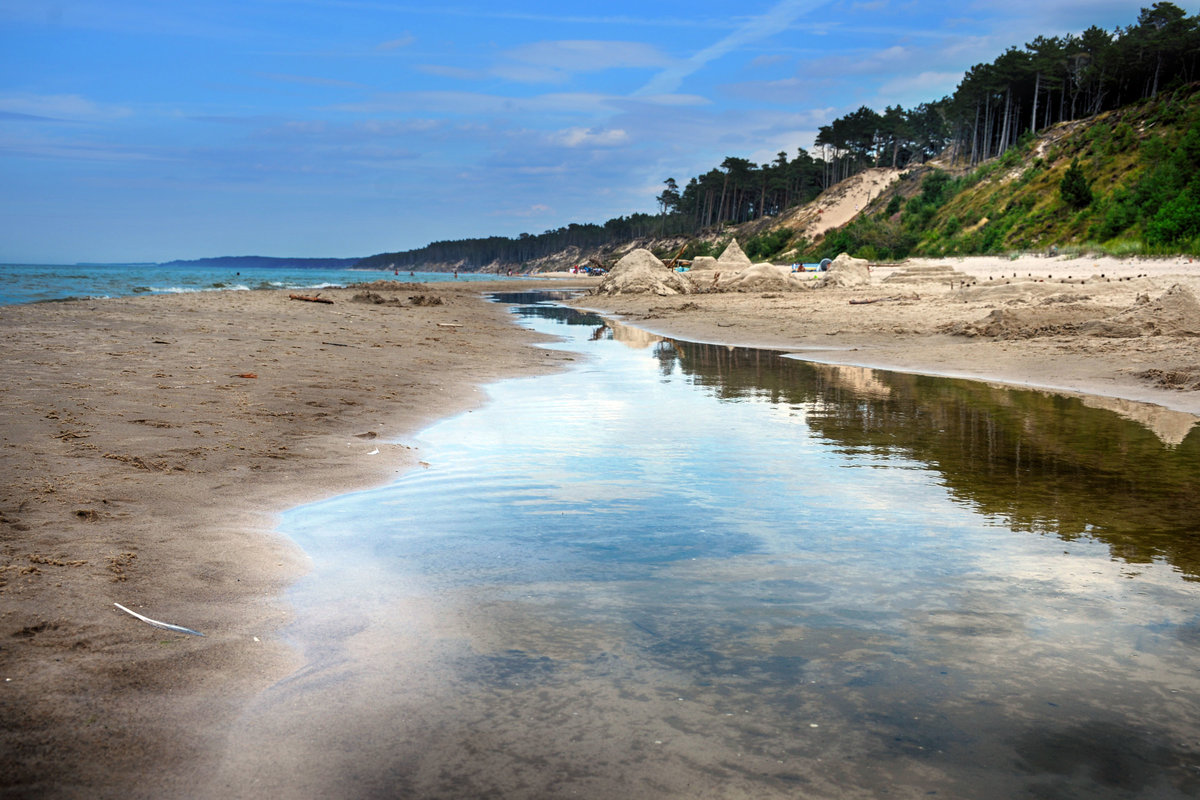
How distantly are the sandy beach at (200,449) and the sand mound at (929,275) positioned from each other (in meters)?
9.05

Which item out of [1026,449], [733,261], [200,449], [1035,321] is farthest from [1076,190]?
[200,449]

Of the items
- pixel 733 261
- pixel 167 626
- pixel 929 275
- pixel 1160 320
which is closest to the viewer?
pixel 167 626

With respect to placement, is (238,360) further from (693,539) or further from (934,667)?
(934,667)

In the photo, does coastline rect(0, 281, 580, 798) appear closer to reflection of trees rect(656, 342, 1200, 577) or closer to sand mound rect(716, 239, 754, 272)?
reflection of trees rect(656, 342, 1200, 577)

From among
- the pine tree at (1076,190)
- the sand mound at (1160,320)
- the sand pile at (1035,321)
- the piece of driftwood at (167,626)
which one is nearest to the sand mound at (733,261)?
the pine tree at (1076,190)

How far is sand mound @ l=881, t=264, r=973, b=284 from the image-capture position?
106 feet

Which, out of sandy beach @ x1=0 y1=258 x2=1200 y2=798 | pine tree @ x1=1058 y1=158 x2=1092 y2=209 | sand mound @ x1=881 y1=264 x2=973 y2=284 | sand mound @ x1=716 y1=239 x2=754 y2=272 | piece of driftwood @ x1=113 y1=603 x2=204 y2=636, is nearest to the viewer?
sandy beach @ x1=0 y1=258 x2=1200 y2=798

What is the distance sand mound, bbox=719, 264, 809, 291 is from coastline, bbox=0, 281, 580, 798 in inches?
1069

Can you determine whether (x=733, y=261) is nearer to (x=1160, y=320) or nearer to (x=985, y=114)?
(x=1160, y=320)

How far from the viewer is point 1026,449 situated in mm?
8180

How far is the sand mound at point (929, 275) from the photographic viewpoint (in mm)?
32312

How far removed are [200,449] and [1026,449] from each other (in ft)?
26.0

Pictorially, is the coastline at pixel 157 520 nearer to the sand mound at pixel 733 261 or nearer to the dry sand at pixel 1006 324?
the dry sand at pixel 1006 324

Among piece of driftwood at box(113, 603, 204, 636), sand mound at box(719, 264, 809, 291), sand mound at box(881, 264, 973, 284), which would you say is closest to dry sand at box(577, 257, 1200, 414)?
sand mound at box(881, 264, 973, 284)
